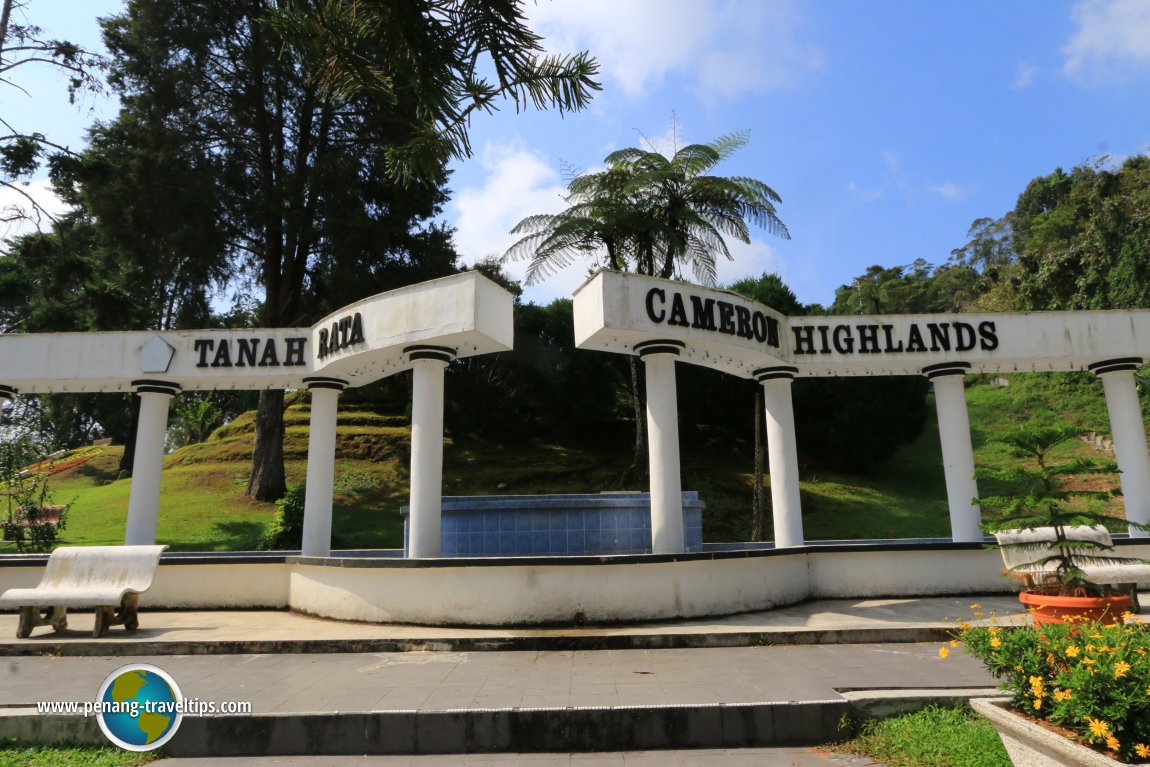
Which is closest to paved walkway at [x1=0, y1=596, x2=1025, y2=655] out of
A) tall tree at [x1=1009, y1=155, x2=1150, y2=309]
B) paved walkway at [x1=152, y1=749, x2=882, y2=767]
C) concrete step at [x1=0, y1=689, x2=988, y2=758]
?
concrete step at [x1=0, y1=689, x2=988, y2=758]

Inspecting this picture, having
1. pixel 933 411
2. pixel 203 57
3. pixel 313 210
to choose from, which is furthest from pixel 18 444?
pixel 933 411

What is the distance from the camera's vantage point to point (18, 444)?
19953 mm

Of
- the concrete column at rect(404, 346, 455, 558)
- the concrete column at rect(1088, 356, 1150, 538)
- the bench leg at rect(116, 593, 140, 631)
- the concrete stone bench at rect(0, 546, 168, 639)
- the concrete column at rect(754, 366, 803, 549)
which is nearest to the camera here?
the concrete stone bench at rect(0, 546, 168, 639)

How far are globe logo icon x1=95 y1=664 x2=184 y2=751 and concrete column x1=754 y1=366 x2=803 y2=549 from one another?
903 cm

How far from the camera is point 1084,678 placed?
147 inches

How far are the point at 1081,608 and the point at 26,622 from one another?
1178cm

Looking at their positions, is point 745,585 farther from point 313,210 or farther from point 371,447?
point 371,447

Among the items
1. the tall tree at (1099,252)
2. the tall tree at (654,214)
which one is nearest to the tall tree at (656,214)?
the tall tree at (654,214)

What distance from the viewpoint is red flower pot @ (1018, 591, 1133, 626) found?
6.56m

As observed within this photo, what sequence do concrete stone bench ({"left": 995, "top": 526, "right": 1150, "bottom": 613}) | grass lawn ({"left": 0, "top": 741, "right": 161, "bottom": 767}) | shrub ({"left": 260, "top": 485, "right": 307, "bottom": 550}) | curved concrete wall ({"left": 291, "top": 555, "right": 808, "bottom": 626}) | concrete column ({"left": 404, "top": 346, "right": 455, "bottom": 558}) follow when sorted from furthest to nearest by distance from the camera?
shrub ({"left": 260, "top": 485, "right": 307, "bottom": 550}) < concrete column ({"left": 404, "top": 346, "right": 455, "bottom": 558}) < curved concrete wall ({"left": 291, "top": 555, "right": 808, "bottom": 626}) < concrete stone bench ({"left": 995, "top": 526, "right": 1150, "bottom": 613}) < grass lawn ({"left": 0, "top": 741, "right": 161, "bottom": 767})

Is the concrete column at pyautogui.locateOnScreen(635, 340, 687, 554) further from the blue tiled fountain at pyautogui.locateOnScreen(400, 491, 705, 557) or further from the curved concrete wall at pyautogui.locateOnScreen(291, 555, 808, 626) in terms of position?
the blue tiled fountain at pyautogui.locateOnScreen(400, 491, 705, 557)

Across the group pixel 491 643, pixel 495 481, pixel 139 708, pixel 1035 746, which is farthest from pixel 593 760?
pixel 495 481

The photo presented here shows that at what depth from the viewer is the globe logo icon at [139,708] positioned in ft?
17.8

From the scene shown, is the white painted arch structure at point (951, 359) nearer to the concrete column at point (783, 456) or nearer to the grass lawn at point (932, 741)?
the concrete column at point (783, 456)
